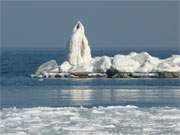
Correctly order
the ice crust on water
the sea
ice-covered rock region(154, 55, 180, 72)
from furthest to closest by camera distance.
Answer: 1. ice-covered rock region(154, 55, 180, 72)
2. the sea
3. the ice crust on water

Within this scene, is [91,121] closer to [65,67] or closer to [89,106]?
[89,106]

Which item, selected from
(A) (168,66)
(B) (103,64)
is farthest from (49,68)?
(A) (168,66)

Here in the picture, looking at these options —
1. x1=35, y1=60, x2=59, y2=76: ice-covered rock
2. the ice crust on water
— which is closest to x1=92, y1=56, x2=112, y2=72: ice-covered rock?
x1=35, y1=60, x2=59, y2=76: ice-covered rock

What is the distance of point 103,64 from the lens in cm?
7606

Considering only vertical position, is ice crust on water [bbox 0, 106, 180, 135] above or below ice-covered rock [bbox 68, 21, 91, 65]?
below

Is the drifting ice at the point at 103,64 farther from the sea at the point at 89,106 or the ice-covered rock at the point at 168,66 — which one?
the sea at the point at 89,106

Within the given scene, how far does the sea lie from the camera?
1390 inches

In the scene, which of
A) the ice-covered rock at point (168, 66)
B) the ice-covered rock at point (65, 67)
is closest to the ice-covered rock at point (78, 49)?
the ice-covered rock at point (65, 67)

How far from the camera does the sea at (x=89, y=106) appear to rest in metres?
35.3

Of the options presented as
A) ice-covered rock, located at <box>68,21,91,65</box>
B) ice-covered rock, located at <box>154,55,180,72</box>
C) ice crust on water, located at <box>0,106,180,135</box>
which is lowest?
ice crust on water, located at <box>0,106,180,135</box>

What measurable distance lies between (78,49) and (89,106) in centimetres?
3161

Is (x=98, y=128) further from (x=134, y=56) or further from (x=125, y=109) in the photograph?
(x=134, y=56)

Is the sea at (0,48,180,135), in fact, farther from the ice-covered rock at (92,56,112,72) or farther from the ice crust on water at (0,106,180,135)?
the ice-covered rock at (92,56,112,72)

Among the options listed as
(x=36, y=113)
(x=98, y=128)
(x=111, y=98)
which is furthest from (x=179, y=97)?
(x=98, y=128)
